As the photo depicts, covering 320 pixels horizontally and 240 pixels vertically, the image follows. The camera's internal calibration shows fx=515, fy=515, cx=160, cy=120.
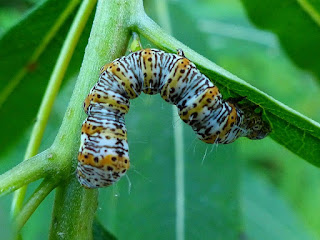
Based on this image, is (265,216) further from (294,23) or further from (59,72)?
(59,72)

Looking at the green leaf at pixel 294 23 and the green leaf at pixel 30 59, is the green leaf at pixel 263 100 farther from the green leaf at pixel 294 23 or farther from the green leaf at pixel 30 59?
the green leaf at pixel 294 23

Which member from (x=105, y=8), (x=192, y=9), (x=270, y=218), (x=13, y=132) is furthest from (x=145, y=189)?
(x=192, y=9)

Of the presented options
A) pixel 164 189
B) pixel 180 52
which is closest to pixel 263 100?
pixel 180 52

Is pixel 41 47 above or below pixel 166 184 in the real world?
above

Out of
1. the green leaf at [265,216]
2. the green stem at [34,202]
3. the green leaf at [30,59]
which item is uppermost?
the green stem at [34,202]

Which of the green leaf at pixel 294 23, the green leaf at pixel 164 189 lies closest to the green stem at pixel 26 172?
the green leaf at pixel 164 189

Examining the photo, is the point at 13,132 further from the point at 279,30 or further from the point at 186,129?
the point at 279,30
